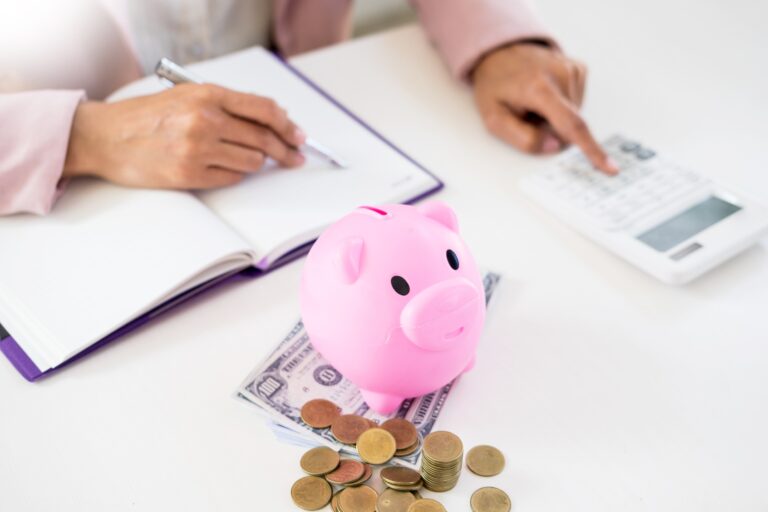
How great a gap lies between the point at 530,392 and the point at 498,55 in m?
0.59

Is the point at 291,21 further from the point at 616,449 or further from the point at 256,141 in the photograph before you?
the point at 616,449

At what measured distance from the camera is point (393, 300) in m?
0.65

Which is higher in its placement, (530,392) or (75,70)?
(75,70)

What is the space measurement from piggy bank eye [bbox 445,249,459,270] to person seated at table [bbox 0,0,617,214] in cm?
36

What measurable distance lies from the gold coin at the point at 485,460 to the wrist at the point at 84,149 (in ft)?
1.84

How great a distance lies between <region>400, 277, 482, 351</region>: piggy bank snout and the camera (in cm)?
64

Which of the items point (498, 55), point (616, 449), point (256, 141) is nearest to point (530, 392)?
point (616, 449)

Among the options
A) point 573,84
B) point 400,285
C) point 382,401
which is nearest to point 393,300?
point 400,285

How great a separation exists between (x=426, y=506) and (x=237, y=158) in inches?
19.1

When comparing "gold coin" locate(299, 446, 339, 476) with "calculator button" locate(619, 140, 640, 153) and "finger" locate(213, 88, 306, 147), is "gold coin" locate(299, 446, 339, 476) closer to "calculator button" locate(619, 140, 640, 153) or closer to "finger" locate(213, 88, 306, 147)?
"finger" locate(213, 88, 306, 147)

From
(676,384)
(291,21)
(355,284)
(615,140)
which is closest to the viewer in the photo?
(355,284)

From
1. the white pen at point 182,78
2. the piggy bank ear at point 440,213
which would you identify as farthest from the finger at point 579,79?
the piggy bank ear at point 440,213

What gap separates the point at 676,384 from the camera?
76 centimetres

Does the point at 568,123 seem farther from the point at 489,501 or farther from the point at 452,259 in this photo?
the point at 489,501
